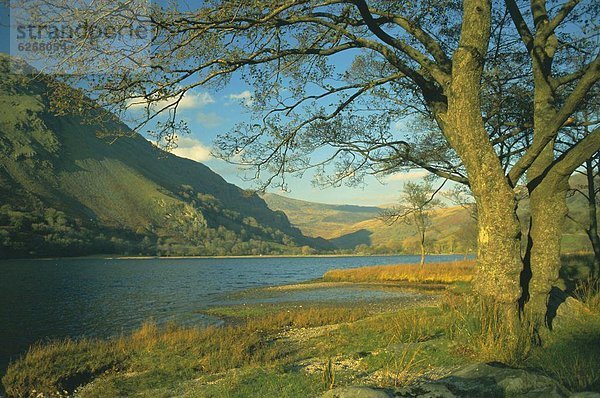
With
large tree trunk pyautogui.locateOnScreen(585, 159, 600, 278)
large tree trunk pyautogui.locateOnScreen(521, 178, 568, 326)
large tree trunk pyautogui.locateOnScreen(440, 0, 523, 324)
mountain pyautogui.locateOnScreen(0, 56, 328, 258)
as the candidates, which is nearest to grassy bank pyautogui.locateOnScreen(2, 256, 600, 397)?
large tree trunk pyautogui.locateOnScreen(440, 0, 523, 324)

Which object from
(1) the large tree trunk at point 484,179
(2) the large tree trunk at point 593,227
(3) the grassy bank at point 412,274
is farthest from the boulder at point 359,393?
(3) the grassy bank at point 412,274

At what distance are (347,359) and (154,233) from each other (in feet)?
608

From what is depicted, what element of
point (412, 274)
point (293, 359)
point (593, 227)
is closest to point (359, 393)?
point (293, 359)

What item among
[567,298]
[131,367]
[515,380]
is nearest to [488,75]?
[567,298]

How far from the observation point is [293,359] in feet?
31.6

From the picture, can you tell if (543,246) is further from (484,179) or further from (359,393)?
(359,393)

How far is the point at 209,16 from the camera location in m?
7.43

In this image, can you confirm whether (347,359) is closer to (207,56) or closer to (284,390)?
(284,390)

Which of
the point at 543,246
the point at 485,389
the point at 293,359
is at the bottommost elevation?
the point at 293,359

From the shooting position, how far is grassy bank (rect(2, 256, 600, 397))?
614cm

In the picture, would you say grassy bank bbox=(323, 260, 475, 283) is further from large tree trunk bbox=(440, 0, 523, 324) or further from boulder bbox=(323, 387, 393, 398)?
boulder bbox=(323, 387, 393, 398)

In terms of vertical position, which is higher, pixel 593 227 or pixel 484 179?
pixel 484 179

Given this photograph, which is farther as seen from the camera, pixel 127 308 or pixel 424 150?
pixel 127 308

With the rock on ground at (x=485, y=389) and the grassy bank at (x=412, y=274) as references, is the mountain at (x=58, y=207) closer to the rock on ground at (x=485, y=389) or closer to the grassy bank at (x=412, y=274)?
the grassy bank at (x=412, y=274)
